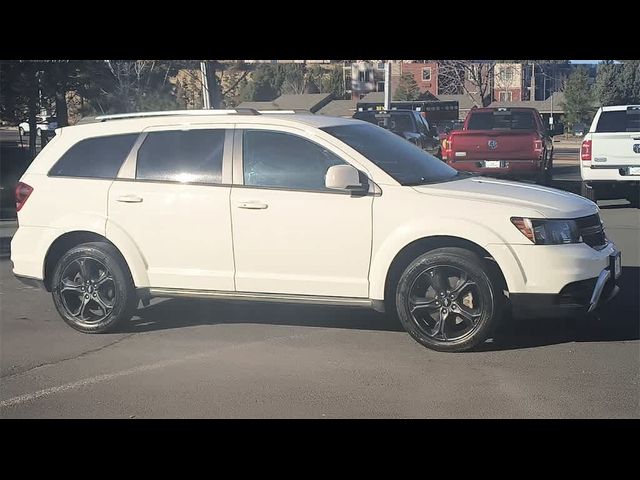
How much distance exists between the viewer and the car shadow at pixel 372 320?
6.97 m

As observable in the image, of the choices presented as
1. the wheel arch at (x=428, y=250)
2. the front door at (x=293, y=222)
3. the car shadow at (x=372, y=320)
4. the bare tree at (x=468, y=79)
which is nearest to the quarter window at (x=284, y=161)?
the front door at (x=293, y=222)

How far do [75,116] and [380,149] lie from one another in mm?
41586

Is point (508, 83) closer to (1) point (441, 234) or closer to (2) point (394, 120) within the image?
(2) point (394, 120)

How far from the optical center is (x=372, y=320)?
25.3 ft

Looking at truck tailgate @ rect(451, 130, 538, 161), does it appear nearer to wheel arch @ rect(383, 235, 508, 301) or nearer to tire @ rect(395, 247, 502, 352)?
wheel arch @ rect(383, 235, 508, 301)

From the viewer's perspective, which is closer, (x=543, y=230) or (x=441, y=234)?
(x=543, y=230)

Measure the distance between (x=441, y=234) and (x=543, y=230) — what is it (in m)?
0.75

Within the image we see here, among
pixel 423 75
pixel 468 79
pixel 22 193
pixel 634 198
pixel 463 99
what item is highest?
pixel 423 75

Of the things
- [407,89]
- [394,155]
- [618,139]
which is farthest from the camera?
Answer: [407,89]

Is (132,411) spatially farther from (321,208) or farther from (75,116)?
(75,116)

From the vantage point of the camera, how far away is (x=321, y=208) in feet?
22.4

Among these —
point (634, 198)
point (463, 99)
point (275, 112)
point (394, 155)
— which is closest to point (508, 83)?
point (463, 99)

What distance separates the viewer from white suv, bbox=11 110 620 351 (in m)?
6.47

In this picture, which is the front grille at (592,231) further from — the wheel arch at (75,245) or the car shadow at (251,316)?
the wheel arch at (75,245)
